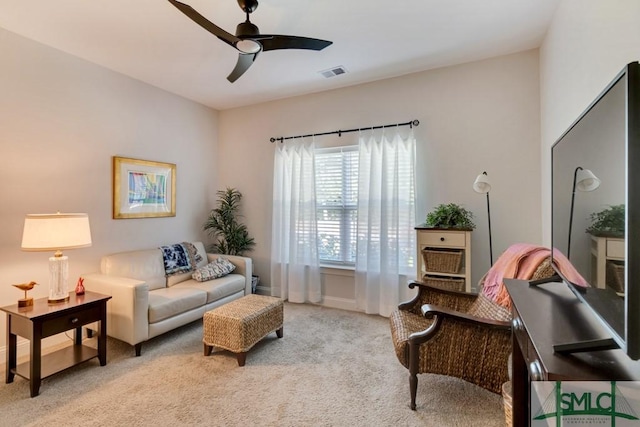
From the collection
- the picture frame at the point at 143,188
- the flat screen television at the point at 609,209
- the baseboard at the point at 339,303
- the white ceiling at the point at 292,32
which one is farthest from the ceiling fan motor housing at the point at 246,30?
the baseboard at the point at 339,303

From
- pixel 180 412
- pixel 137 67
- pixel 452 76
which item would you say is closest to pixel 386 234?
pixel 452 76

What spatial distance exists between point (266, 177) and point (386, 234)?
1934mm

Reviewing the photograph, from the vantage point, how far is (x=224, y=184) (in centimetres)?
470

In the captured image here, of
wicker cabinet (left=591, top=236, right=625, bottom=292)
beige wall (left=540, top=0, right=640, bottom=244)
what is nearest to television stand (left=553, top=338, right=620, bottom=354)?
wicker cabinet (left=591, top=236, right=625, bottom=292)

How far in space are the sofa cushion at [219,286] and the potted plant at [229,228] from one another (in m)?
0.54

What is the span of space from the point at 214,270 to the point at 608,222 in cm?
354

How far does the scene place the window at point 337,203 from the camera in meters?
3.84

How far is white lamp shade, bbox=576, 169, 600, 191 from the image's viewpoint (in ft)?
3.31

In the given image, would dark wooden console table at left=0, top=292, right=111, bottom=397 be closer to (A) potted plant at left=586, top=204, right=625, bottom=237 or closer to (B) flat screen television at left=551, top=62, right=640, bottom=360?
(B) flat screen television at left=551, top=62, right=640, bottom=360

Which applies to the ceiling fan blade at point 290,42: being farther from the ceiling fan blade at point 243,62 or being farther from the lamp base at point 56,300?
the lamp base at point 56,300

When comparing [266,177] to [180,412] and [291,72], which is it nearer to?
→ [291,72]

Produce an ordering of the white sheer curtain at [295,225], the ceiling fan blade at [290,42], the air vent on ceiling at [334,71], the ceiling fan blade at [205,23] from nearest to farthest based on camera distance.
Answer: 1. the ceiling fan blade at [205,23]
2. the ceiling fan blade at [290,42]
3. the air vent on ceiling at [334,71]
4. the white sheer curtain at [295,225]

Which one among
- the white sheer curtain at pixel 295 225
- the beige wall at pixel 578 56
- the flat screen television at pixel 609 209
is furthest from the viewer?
the white sheer curtain at pixel 295 225

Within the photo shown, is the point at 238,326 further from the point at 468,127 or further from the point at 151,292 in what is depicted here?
the point at 468,127
